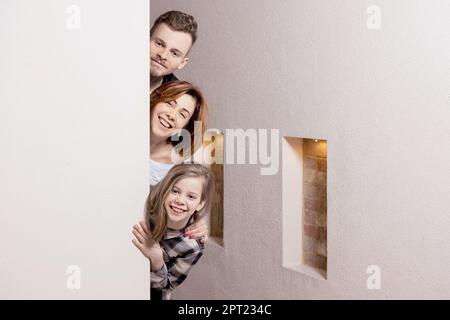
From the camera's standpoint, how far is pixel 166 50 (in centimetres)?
509

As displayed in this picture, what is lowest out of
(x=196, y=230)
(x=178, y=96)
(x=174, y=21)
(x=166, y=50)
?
→ (x=196, y=230)

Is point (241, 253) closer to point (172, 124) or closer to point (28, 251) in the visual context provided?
point (172, 124)

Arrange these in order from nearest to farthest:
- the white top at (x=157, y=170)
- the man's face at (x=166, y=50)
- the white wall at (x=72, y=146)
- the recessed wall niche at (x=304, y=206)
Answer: the white wall at (x=72, y=146)
the white top at (x=157, y=170)
the man's face at (x=166, y=50)
the recessed wall niche at (x=304, y=206)

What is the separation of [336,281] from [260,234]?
1.02 meters

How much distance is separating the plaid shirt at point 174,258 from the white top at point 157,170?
1.10 feet

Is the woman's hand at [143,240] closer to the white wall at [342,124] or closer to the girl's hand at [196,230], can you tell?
the girl's hand at [196,230]

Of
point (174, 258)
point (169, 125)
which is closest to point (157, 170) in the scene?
point (169, 125)

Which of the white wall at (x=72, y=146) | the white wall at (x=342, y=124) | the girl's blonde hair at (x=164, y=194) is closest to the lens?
the white wall at (x=72, y=146)

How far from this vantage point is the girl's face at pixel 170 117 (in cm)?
493

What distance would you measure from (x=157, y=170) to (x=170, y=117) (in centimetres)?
34

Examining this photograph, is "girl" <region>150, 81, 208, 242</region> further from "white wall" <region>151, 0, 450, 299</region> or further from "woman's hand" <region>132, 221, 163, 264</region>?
"white wall" <region>151, 0, 450, 299</region>

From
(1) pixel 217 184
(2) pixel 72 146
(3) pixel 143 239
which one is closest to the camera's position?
(2) pixel 72 146

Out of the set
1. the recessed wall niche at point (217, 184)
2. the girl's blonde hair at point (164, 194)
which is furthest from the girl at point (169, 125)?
the recessed wall niche at point (217, 184)

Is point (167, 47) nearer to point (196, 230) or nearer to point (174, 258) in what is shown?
point (196, 230)
